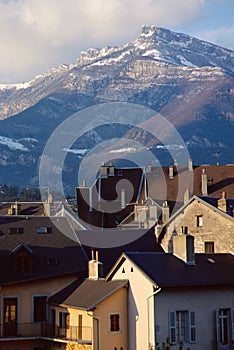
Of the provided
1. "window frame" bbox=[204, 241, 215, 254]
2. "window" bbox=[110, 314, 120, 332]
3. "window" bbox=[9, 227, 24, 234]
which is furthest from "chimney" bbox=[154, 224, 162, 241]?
"window" bbox=[110, 314, 120, 332]

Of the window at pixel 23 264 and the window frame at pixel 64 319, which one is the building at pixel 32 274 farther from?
the window frame at pixel 64 319

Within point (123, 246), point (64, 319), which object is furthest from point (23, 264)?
point (123, 246)

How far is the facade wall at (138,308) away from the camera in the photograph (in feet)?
143

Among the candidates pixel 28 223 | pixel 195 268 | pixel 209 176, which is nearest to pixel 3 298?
pixel 28 223

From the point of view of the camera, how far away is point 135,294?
44.9m

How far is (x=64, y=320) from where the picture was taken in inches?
1896

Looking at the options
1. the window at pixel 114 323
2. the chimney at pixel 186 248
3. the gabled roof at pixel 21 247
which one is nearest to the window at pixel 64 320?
the window at pixel 114 323

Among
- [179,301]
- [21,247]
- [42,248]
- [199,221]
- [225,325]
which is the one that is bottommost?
[225,325]

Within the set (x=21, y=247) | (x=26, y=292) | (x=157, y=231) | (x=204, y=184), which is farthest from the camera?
(x=204, y=184)

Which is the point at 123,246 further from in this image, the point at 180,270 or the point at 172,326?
the point at 172,326

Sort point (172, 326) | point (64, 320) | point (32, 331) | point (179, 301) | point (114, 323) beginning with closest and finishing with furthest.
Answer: point (172, 326), point (179, 301), point (114, 323), point (64, 320), point (32, 331)

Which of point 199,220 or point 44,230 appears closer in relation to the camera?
point 199,220

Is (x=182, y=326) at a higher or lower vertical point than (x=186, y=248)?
lower

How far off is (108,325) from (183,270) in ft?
16.6
